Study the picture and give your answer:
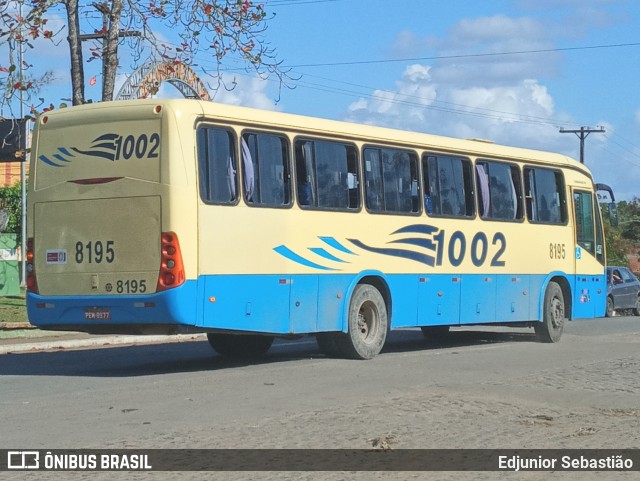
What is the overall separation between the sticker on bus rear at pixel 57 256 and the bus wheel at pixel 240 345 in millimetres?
3678

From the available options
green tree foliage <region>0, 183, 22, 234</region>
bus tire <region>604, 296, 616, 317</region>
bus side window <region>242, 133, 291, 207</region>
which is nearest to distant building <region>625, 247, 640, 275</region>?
bus tire <region>604, 296, 616, 317</region>

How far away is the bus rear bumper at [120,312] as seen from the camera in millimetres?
13852

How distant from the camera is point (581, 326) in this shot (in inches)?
1122

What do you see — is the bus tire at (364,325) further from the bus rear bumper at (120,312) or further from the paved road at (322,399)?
the bus rear bumper at (120,312)

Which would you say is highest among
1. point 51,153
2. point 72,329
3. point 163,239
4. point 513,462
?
point 51,153

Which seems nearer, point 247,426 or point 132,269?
point 247,426

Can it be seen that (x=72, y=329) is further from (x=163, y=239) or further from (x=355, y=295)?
(x=355, y=295)

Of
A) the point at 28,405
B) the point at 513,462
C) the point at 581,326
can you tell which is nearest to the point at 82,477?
the point at 513,462

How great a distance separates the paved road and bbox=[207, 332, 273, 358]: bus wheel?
0.92ft

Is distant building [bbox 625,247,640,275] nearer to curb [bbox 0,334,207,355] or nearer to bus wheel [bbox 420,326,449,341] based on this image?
bus wheel [bbox 420,326,449,341]

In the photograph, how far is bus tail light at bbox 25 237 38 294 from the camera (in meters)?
14.9

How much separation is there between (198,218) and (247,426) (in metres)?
4.35

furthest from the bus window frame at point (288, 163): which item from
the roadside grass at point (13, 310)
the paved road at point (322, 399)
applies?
the roadside grass at point (13, 310)

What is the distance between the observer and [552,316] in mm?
21297
